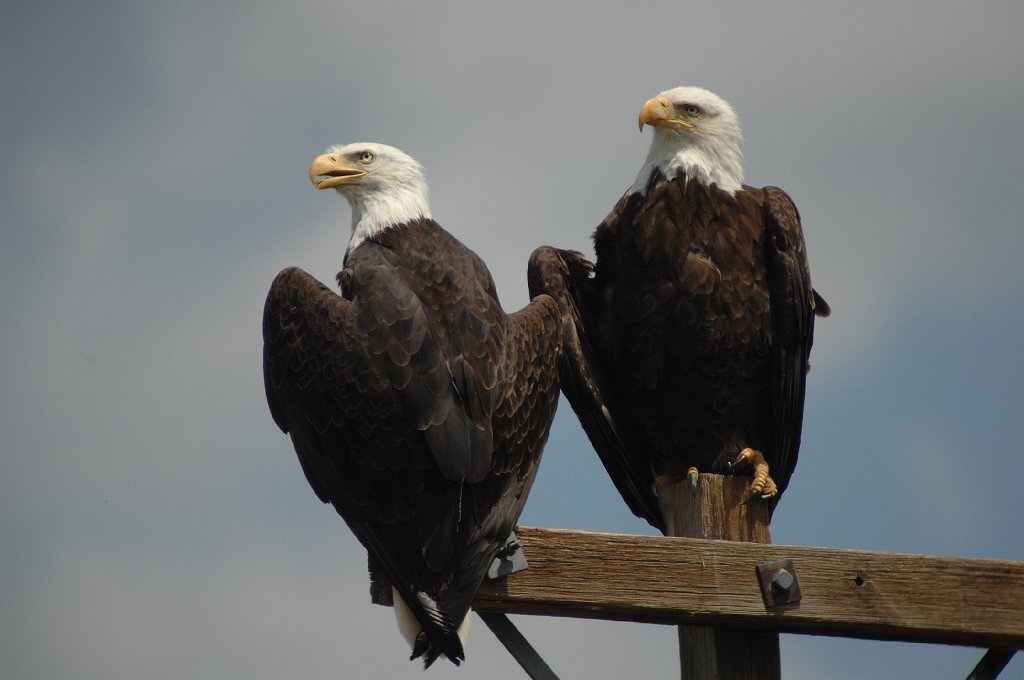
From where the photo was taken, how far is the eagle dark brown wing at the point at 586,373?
17.6 feet

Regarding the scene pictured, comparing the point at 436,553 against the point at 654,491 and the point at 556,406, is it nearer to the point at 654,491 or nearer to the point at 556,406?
the point at 556,406

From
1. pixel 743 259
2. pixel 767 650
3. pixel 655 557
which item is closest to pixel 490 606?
pixel 655 557

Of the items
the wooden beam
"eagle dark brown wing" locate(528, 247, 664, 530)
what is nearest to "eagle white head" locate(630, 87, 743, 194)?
"eagle dark brown wing" locate(528, 247, 664, 530)

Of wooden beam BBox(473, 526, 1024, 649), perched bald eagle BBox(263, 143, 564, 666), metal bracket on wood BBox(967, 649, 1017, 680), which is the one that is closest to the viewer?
wooden beam BBox(473, 526, 1024, 649)

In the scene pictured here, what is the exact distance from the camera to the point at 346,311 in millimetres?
4582

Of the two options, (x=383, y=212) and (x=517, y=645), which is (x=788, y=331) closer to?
(x=383, y=212)

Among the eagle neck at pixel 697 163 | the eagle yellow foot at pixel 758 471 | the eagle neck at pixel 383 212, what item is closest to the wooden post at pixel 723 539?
the eagle yellow foot at pixel 758 471

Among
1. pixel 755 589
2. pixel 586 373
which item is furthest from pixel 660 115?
pixel 755 589

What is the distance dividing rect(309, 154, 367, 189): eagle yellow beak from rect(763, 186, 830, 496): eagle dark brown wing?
5.95 feet

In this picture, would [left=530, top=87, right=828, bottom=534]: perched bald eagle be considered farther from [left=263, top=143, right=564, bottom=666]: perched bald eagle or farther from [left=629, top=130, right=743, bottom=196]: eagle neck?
[left=263, top=143, right=564, bottom=666]: perched bald eagle

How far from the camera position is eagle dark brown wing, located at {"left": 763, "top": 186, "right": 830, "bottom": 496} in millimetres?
5461

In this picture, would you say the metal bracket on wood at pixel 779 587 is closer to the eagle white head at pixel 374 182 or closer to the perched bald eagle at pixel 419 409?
the perched bald eagle at pixel 419 409

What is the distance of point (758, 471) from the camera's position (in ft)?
17.7

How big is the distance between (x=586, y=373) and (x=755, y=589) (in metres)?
1.46
